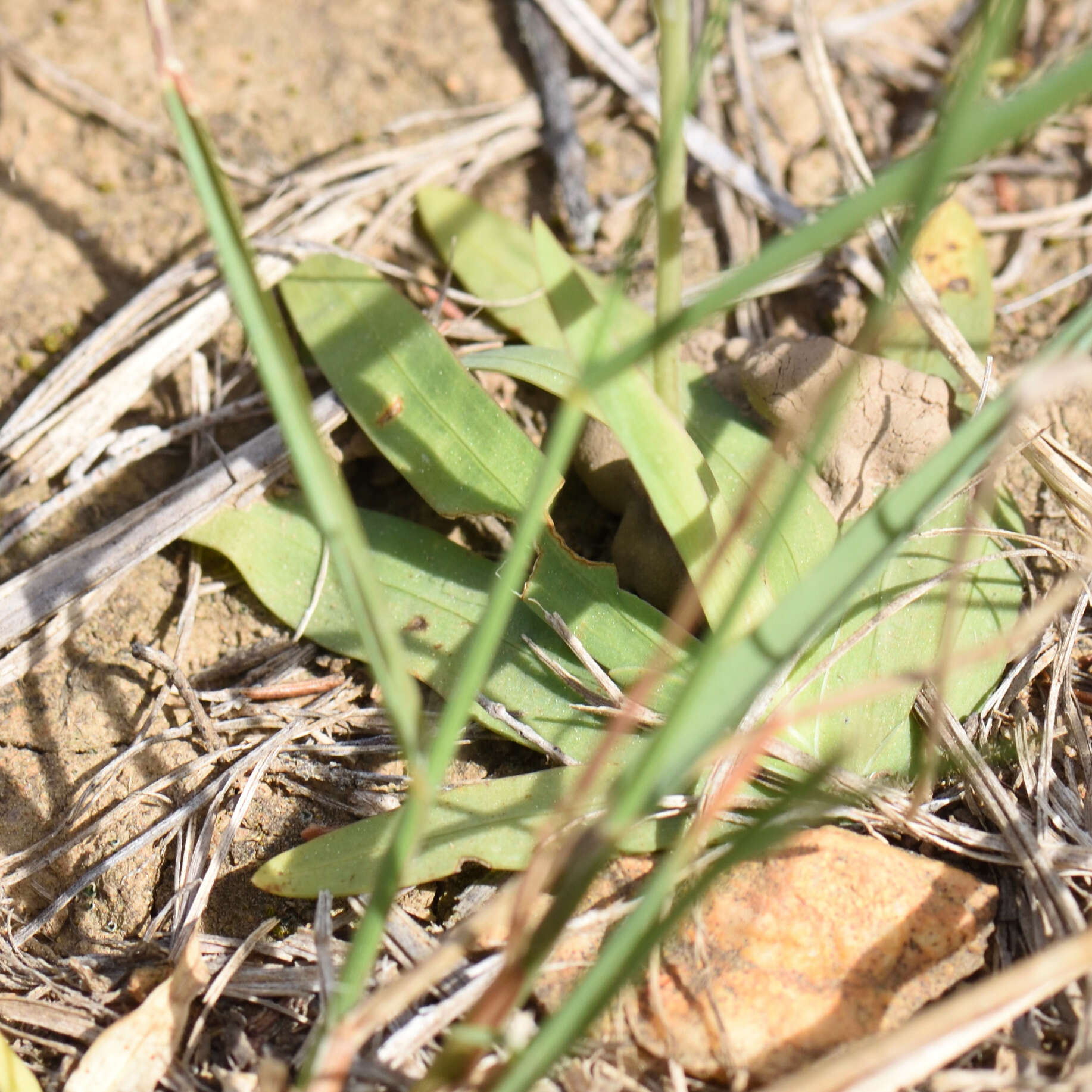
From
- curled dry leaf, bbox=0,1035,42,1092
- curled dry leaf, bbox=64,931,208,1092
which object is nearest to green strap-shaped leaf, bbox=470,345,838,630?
curled dry leaf, bbox=64,931,208,1092

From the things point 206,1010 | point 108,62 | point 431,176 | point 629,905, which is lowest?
point 629,905

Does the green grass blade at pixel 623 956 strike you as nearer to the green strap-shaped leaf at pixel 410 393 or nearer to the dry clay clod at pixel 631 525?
the dry clay clod at pixel 631 525

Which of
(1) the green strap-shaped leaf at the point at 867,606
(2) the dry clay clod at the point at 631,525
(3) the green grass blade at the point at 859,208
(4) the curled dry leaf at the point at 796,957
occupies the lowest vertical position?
(4) the curled dry leaf at the point at 796,957

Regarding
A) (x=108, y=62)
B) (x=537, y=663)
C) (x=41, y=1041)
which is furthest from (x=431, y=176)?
(x=41, y=1041)

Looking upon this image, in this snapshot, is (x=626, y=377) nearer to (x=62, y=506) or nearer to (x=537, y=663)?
(x=537, y=663)

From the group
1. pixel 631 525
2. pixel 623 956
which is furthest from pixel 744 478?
pixel 623 956

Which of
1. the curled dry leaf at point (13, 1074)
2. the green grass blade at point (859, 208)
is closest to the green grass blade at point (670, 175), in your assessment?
the green grass blade at point (859, 208)
